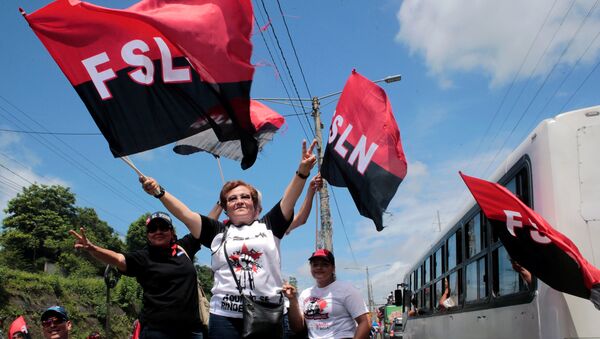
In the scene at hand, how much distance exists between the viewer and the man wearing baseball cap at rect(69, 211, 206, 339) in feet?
12.5

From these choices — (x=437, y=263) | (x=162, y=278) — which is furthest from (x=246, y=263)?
(x=437, y=263)

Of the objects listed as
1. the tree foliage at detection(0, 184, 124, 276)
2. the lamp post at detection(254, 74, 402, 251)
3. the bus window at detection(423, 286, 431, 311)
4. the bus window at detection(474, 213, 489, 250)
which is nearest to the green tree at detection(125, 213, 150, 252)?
the tree foliage at detection(0, 184, 124, 276)

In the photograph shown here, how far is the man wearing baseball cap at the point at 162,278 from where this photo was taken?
12.5 feet

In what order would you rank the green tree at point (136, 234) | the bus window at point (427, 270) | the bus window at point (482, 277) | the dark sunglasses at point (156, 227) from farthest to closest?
the green tree at point (136, 234) → the bus window at point (427, 270) → the bus window at point (482, 277) → the dark sunglasses at point (156, 227)

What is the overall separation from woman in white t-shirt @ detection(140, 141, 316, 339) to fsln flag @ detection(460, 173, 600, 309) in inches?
49.7

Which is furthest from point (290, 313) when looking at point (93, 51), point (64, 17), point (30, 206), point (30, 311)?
point (30, 206)

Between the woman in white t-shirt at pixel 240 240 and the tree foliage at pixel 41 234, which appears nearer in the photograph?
the woman in white t-shirt at pixel 240 240

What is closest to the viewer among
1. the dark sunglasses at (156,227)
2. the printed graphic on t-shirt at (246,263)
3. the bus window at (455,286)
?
the printed graphic on t-shirt at (246,263)

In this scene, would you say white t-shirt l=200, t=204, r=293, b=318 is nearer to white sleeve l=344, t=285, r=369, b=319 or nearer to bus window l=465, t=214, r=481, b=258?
white sleeve l=344, t=285, r=369, b=319

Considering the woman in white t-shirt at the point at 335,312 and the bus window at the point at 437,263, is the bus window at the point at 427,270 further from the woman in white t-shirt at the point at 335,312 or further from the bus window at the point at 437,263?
the woman in white t-shirt at the point at 335,312

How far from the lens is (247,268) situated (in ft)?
11.4

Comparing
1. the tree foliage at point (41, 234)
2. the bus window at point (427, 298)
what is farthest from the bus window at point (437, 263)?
the tree foliage at point (41, 234)

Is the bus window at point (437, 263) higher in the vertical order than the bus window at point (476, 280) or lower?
higher

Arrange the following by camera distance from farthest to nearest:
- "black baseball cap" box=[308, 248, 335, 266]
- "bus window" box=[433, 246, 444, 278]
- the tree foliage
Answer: the tree foliage < "bus window" box=[433, 246, 444, 278] < "black baseball cap" box=[308, 248, 335, 266]
